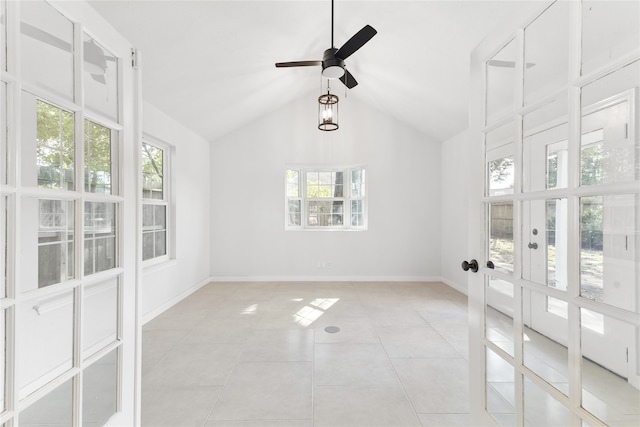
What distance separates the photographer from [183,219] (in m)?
3.93

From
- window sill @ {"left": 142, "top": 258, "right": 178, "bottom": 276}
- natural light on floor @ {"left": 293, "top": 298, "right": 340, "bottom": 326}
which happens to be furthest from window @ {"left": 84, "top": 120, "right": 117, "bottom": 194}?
natural light on floor @ {"left": 293, "top": 298, "right": 340, "bottom": 326}

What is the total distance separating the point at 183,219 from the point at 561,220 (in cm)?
410

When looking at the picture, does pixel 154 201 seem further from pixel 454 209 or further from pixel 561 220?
pixel 454 209

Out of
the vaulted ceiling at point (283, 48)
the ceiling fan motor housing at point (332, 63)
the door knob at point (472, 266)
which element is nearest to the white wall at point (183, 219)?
the vaulted ceiling at point (283, 48)

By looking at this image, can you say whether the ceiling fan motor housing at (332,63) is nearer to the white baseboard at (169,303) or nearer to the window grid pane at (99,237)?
the window grid pane at (99,237)

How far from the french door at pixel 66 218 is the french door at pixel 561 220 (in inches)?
67.0

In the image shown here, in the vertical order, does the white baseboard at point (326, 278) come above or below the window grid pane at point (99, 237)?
below

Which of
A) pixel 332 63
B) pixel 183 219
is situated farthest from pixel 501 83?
pixel 183 219

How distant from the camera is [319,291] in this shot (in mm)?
4195

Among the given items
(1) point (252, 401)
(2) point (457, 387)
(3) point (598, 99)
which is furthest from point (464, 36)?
(1) point (252, 401)

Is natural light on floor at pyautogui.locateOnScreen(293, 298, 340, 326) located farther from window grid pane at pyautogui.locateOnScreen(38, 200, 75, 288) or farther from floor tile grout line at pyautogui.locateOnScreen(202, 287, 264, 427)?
window grid pane at pyautogui.locateOnScreen(38, 200, 75, 288)

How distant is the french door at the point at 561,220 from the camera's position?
0.72m

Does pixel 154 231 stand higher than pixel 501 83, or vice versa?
pixel 501 83

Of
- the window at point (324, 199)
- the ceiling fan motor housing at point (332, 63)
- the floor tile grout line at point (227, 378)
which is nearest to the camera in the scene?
the floor tile grout line at point (227, 378)
